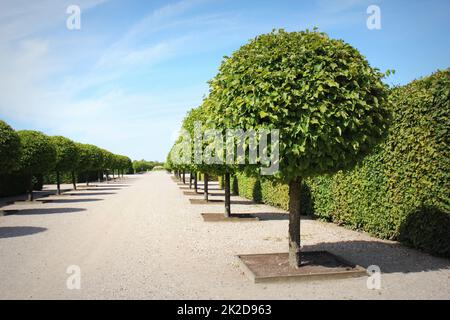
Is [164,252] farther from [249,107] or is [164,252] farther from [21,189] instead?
[21,189]

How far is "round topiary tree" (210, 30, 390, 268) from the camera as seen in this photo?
577 cm

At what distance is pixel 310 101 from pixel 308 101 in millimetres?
43

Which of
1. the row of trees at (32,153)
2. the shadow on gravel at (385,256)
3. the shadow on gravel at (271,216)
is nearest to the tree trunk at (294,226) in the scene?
the shadow on gravel at (385,256)

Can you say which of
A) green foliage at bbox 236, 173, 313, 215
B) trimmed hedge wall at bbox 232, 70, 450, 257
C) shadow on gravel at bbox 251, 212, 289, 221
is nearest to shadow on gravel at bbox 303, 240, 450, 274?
trimmed hedge wall at bbox 232, 70, 450, 257

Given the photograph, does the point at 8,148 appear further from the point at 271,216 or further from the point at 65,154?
the point at 65,154

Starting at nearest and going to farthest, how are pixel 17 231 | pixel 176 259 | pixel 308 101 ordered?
pixel 308 101, pixel 176 259, pixel 17 231

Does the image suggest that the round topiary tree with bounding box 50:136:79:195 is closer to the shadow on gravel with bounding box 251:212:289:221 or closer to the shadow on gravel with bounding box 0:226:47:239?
the shadow on gravel with bounding box 0:226:47:239

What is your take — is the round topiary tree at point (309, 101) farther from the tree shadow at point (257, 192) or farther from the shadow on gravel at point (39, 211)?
the tree shadow at point (257, 192)

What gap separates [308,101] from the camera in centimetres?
580

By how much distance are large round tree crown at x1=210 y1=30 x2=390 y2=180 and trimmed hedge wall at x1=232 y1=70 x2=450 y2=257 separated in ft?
2.62

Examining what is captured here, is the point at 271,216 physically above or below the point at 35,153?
below

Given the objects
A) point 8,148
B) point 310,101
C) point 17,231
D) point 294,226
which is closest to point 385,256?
point 294,226

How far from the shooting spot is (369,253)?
8.27 meters

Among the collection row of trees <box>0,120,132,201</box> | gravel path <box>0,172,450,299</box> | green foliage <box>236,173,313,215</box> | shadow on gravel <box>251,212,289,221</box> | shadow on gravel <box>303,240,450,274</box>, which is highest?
row of trees <box>0,120,132,201</box>
